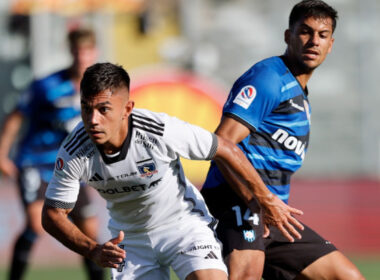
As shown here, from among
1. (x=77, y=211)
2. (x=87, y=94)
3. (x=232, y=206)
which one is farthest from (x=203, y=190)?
(x=77, y=211)

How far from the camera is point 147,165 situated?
4.45 meters

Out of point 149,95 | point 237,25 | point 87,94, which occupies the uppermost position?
point 87,94

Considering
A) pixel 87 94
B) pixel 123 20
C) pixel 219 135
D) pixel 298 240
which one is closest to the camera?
pixel 87 94

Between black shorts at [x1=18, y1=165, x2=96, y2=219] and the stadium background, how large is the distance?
599 cm

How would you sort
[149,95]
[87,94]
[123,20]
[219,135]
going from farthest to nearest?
[123,20], [149,95], [219,135], [87,94]

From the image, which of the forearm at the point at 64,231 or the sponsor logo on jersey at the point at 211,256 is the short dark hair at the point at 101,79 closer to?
the forearm at the point at 64,231

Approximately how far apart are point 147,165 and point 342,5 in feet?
38.2

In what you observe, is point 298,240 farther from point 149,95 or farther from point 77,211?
point 149,95

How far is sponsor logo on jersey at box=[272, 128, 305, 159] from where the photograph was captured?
15.8ft

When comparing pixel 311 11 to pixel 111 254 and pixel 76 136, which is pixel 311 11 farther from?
pixel 111 254

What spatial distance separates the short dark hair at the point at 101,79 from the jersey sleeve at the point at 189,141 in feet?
1.12

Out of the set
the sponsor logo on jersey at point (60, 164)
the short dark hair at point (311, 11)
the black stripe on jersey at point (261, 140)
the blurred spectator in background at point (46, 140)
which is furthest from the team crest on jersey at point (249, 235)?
the blurred spectator in background at point (46, 140)

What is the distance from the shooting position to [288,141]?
4832 millimetres

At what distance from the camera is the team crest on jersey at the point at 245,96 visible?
181 inches
